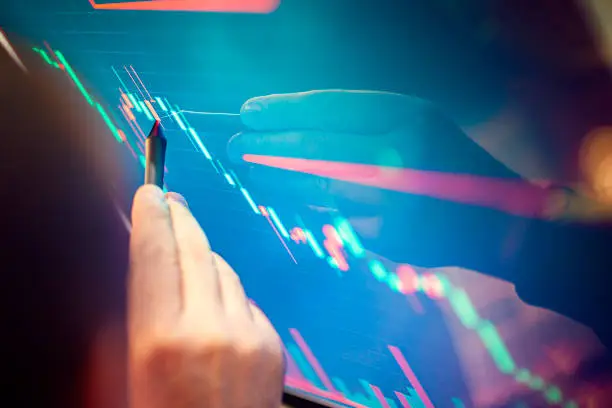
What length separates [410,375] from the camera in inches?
24.7

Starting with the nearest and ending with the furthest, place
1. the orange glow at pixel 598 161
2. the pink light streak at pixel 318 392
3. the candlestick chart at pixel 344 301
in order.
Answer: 1. the orange glow at pixel 598 161
2. the candlestick chart at pixel 344 301
3. the pink light streak at pixel 318 392

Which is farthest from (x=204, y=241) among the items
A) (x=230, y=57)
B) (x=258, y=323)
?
(x=230, y=57)

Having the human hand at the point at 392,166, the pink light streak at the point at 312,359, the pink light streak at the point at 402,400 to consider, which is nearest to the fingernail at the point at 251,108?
the human hand at the point at 392,166

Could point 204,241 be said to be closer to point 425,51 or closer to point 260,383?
point 260,383

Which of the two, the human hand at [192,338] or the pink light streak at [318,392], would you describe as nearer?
the human hand at [192,338]

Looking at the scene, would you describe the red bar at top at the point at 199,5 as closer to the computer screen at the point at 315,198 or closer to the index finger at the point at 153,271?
the computer screen at the point at 315,198

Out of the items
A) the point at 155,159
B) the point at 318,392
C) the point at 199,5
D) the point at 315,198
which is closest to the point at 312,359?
the point at 318,392

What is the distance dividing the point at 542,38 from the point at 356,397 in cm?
53

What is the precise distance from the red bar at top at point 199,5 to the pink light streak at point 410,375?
48 cm

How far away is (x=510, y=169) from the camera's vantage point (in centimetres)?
51

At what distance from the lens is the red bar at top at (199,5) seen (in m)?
0.60

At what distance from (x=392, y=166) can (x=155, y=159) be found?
0.35 meters

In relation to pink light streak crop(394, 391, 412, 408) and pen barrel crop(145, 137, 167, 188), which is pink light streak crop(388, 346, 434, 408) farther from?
pen barrel crop(145, 137, 167, 188)

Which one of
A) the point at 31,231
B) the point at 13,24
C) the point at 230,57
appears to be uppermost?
the point at 13,24
